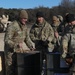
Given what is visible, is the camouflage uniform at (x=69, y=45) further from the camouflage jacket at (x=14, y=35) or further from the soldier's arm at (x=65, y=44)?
the camouflage jacket at (x=14, y=35)

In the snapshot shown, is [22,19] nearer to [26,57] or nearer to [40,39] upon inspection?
[26,57]

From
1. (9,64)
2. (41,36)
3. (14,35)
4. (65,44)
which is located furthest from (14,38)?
(65,44)

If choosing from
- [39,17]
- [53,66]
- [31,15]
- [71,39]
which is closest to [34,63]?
[53,66]

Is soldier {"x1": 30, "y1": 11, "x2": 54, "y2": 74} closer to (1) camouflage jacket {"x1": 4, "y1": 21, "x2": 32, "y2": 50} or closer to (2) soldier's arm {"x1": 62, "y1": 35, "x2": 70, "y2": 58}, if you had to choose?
(1) camouflage jacket {"x1": 4, "y1": 21, "x2": 32, "y2": 50}

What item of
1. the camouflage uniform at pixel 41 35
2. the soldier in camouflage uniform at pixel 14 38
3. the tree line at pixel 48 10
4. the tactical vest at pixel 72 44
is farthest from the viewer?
the tree line at pixel 48 10

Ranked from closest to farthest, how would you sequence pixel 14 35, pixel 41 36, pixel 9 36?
pixel 9 36 < pixel 14 35 < pixel 41 36

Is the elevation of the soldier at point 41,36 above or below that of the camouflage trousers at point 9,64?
above

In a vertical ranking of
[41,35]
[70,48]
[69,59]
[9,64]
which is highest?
[41,35]

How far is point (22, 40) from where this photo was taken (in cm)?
972

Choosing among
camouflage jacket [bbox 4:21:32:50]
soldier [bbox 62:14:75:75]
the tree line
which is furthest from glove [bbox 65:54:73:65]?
the tree line

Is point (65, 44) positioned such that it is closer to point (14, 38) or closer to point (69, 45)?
point (69, 45)

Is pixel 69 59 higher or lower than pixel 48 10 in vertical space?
lower

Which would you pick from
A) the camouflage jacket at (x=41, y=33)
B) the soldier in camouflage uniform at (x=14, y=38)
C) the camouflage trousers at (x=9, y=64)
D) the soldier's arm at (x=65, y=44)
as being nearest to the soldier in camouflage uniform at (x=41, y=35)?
the camouflage jacket at (x=41, y=33)

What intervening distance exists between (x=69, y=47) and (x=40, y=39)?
10.0 ft
